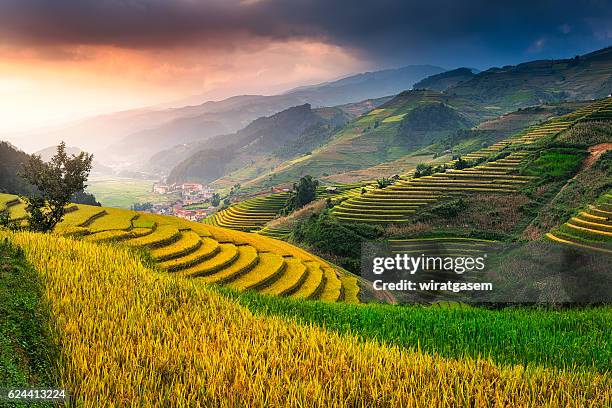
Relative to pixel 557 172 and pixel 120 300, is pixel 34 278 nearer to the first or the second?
pixel 120 300

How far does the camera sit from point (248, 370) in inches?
143

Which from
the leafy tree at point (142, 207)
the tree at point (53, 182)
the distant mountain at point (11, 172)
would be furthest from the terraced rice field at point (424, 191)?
the leafy tree at point (142, 207)

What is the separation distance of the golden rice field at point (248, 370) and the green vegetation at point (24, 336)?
0.47ft

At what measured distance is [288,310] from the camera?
26.0 ft

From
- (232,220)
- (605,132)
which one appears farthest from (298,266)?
(605,132)

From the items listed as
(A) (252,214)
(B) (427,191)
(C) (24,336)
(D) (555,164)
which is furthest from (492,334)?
(A) (252,214)

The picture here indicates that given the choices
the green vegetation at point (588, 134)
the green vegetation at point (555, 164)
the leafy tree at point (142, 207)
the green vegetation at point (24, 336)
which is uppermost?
the green vegetation at point (588, 134)

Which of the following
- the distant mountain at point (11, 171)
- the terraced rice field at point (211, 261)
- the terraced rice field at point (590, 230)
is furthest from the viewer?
the distant mountain at point (11, 171)

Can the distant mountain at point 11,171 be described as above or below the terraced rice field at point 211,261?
above

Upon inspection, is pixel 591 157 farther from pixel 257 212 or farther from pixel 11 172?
pixel 11 172

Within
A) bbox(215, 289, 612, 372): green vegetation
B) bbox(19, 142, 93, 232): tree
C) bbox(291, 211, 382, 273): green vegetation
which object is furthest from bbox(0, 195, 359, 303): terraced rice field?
bbox(291, 211, 382, 273): green vegetation

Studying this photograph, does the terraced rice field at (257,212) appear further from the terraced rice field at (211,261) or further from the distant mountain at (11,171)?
the terraced rice field at (211,261)

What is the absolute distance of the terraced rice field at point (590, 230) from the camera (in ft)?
86.4

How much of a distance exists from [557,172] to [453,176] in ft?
46.1
